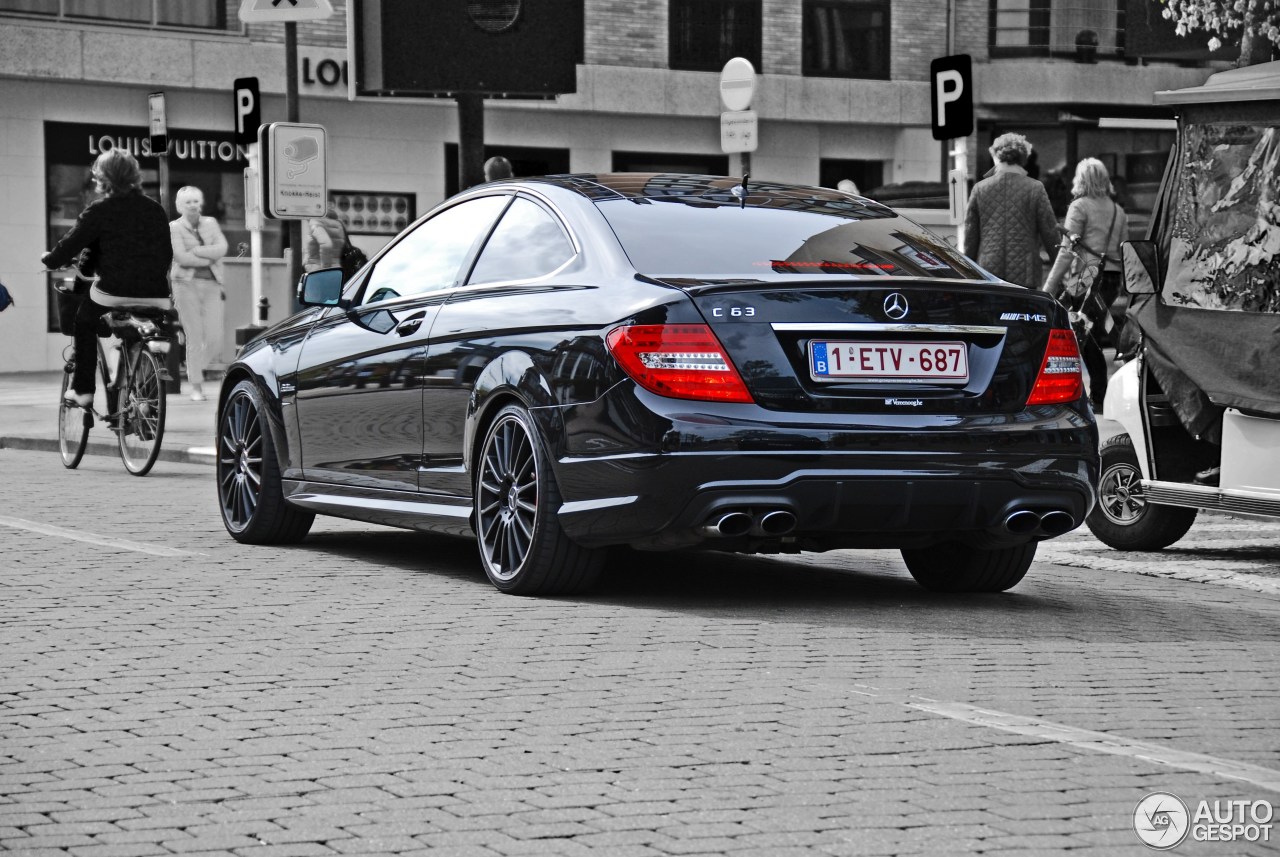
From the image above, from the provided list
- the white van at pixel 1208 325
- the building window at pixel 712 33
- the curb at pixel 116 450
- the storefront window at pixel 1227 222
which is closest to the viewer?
the white van at pixel 1208 325

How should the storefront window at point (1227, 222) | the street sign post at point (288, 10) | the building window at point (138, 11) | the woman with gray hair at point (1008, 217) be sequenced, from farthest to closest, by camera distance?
the building window at point (138, 11), the street sign post at point (288, 10), the woman with gray hair at point (1008, 217), the storefront window at point (1227, 222)

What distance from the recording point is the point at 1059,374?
314 inches

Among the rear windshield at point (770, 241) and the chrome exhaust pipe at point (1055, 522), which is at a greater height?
the rear windshield at point (770, 241)

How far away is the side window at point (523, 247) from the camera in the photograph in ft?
27.6

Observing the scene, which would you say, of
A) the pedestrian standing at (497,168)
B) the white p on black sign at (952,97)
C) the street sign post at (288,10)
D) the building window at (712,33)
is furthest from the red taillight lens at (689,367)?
the building window at (712,33)

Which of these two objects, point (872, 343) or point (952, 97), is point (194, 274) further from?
point (872, 343)

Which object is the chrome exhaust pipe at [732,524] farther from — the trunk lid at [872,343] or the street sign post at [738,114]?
the street sign post at [738,114]

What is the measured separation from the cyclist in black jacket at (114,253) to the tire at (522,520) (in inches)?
280

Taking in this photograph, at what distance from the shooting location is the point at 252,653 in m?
6.84

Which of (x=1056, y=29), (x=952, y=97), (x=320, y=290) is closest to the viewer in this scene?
(x=320, y=290)

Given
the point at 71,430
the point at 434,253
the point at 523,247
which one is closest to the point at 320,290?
Answer: the point at 434,253

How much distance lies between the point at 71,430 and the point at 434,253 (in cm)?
658

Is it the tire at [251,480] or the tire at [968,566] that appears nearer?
the tire at [968,566]

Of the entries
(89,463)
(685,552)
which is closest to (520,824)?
(685,552)
